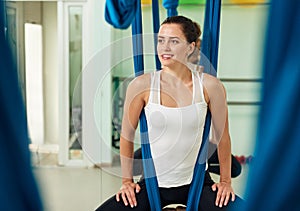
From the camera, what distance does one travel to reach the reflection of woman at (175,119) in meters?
1.25

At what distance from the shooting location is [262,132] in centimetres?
51

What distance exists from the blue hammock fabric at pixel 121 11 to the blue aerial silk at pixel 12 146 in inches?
35.8

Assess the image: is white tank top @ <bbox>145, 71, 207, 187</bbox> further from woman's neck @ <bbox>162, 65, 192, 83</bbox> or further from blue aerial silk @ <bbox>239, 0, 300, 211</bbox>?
blue aerial silk @ <bbox>239, 0, 300, 211</bbox>

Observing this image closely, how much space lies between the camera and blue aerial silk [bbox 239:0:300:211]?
0.48 metres

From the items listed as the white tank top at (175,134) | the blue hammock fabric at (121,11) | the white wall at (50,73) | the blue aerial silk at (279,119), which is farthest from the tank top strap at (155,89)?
the white wall at (50,73)

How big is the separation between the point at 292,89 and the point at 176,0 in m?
1.05

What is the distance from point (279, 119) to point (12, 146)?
29 cm

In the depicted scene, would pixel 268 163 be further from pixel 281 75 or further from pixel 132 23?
pixel 132 23

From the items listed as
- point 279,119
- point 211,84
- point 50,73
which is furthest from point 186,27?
point 50,73

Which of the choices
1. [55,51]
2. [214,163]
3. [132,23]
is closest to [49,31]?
[55,51]

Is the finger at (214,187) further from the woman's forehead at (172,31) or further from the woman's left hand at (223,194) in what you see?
the woman's forehead at (172,31)

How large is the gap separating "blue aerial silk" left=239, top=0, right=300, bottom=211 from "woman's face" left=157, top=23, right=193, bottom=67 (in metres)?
0.72

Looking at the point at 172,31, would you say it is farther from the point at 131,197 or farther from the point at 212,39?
the point at 131,197

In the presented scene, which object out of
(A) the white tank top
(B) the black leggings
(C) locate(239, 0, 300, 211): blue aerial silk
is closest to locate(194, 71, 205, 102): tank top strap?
(A) the white tank top
